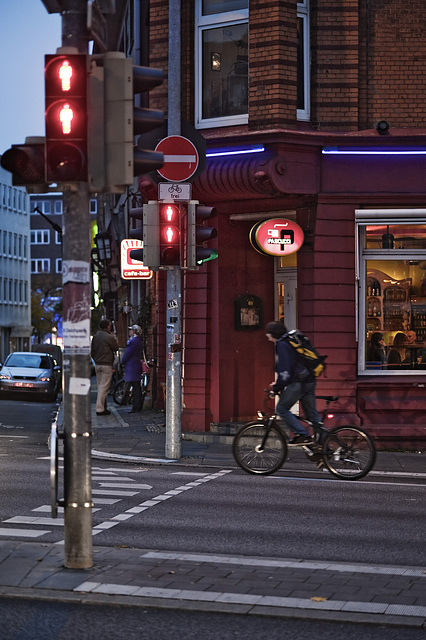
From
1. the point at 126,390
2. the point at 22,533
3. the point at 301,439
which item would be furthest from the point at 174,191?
the point at 126,390

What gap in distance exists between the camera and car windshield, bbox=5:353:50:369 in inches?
1426

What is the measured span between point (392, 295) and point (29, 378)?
18453mm

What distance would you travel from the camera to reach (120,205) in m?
40.5

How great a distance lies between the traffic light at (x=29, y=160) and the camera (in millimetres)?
7359

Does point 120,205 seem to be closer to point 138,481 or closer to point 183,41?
point 183,41

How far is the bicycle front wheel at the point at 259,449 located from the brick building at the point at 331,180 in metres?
4.26

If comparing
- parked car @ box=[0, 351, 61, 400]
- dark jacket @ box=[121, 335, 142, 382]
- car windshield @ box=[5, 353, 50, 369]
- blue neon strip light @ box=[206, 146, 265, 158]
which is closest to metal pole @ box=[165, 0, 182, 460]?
blue neon strip light @ box=[206, 146, 265, 158]

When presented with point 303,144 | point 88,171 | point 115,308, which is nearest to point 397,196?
point 303,144

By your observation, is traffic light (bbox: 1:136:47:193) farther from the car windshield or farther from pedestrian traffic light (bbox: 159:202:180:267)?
the car windshield

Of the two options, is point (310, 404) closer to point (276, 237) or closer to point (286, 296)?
point (276, 237)

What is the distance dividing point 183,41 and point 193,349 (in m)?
5.04

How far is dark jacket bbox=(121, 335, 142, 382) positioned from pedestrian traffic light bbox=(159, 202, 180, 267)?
30.0 feet

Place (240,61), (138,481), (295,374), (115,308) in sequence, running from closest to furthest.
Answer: (138,481) → (295,374) → (240,61) → (115,308)

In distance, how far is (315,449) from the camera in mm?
13578
